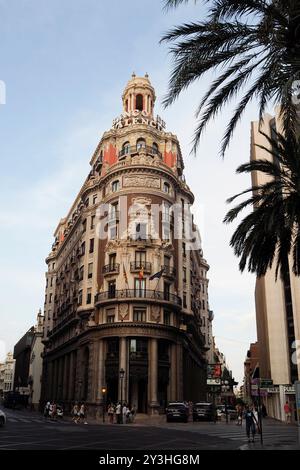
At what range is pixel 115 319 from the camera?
4766 centimetres

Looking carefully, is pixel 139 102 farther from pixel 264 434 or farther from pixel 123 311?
pixel 264 434

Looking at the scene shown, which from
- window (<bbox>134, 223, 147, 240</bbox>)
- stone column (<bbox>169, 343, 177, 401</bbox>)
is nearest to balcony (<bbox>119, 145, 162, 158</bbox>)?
window (<bbox>134, 223, 147, 240</bbox>)

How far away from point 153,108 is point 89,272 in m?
24.6

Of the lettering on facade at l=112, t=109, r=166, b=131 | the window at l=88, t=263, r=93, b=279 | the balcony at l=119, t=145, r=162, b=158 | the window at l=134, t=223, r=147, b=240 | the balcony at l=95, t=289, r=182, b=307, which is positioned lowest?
the balcony at l=95, t=289, r=182, b=307

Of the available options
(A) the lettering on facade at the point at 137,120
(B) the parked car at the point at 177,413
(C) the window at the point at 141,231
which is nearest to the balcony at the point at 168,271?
(C) the window at the point at 141,231

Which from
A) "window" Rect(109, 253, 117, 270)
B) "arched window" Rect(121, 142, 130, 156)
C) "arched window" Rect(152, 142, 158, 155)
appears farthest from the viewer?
"arched window" Rect(152, 142, 158, 155)

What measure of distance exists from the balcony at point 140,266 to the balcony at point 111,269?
1577 mm

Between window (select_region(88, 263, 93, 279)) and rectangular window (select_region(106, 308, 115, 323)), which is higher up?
window (select_region(88, 263, 93, 279))

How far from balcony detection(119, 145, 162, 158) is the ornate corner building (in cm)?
16

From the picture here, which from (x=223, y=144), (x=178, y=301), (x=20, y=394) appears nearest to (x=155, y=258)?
(x=178, y=301)

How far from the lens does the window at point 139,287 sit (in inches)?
1882

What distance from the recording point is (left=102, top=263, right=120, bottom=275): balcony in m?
49.4

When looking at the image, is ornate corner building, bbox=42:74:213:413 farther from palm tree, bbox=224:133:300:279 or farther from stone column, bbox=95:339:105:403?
palm tree, bbox=224:133:300:279

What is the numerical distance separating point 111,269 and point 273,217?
34477 mm
